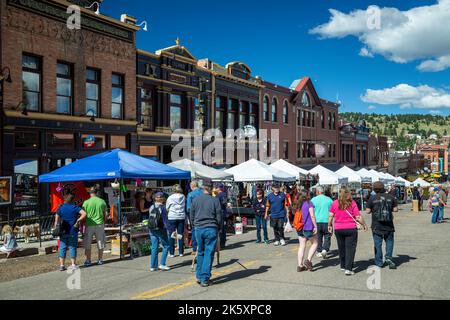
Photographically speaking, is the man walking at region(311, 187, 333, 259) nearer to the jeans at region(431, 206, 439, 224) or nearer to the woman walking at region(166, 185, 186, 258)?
the woman walking at region(166, 185, 186, 258)

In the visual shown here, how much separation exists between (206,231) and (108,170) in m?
4.56

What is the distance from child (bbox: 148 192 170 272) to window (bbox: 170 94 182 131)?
48.1 ft

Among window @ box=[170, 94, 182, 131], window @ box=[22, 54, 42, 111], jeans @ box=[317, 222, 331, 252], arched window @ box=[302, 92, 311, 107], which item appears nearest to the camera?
jeans @ box=[317, 222, 331, 252]

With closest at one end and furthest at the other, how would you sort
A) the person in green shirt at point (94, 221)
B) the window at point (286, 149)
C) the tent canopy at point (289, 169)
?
the person in green shirt at point (94, 221)
the tent canopy at point (289, 169)
the window at point (286, 149)

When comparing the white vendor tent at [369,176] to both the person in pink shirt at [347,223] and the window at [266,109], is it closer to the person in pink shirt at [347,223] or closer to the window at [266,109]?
the window at [266,109]

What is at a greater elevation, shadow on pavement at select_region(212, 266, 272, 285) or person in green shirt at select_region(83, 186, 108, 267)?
person in green shirt at select_region(83, 186, 108, 267)

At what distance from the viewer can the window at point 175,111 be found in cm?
2464

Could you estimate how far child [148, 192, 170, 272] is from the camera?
977 cm

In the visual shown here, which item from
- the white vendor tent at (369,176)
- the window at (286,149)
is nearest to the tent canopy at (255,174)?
the white vendor tent at (369,176)

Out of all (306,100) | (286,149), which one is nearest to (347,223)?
(286,149)

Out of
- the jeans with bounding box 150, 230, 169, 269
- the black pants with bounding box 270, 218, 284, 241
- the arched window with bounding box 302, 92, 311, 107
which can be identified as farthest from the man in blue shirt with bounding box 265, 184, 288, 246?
the arched window with bounding box 302, 92, 311, 107

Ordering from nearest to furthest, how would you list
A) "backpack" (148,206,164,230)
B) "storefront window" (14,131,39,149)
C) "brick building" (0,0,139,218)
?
"backpack" (148,206,164,230), "brick building" (0,0,139,218), "storefront window" (14,131,39,149)

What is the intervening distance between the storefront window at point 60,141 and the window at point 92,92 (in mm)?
1420

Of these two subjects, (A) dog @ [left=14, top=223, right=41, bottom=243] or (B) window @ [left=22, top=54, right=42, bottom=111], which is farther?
(B) window @ [left=22, top=54, right=42, bottom=111]
